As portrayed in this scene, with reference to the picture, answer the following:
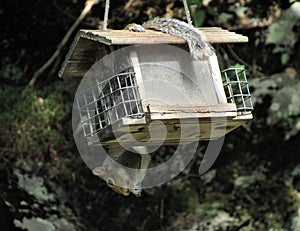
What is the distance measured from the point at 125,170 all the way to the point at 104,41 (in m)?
0.52

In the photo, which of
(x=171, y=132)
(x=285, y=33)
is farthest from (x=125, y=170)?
(x=285, y=33)

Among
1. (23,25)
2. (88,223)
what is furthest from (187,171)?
(23,25)

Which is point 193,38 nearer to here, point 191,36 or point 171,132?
point 191,36

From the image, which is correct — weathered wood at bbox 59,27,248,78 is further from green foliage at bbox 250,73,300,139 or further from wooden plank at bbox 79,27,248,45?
green foliage at bbox 250,73,300,139

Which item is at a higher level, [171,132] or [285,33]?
[285,33]

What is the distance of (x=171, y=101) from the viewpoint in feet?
6.64

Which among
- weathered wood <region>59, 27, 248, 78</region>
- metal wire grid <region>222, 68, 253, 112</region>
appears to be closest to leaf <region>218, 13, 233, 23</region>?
metal wire grid <region>222, 68, 253, 112</region>

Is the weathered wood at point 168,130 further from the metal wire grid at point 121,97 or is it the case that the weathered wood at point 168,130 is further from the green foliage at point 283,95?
the green foliage at point 283,95

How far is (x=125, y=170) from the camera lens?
2207 mm

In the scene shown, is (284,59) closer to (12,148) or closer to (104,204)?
(104,204)

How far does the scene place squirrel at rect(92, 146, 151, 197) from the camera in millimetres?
2193

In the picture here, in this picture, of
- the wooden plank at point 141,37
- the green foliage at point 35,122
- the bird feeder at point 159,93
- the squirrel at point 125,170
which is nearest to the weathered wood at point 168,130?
the bird feeder at point 159,93

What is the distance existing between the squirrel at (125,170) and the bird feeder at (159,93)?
13 cm

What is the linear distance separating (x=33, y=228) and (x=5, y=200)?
248 millimetres
